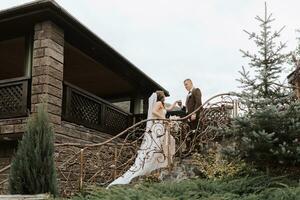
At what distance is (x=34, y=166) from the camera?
22.9 feet

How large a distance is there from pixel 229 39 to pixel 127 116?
14.3ft

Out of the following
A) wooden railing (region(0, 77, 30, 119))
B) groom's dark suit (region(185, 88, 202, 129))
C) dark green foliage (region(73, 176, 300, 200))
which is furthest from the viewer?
wooden railing (region(0, 77, 30, 119))

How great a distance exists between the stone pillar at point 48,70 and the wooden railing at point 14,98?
32 centimetres

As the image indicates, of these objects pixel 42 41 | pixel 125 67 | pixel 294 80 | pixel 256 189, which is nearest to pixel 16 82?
pixel 42 41

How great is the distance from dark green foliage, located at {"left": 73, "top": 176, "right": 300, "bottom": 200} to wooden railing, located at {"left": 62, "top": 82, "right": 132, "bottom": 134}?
18.9 feet

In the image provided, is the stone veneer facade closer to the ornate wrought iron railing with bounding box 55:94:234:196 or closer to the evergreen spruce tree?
the ornate wrought iron railing with bounding box 55:94:234:196

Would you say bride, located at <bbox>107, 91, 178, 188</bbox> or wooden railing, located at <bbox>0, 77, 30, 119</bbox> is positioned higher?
wooden railing, located at <bbox>0, 77, 30, 119</bbox>

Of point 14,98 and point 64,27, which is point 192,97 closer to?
point 64,27

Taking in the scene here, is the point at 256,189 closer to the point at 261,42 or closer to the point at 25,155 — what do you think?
the point at 25,155

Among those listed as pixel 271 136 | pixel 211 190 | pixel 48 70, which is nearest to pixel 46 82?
pixel 48 70

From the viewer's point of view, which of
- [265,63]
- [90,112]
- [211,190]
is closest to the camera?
[211,190]

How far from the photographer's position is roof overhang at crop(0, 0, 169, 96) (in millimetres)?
11438

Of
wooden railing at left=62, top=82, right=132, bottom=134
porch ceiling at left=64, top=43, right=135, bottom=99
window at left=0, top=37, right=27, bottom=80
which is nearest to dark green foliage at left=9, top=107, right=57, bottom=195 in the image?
wooden railing at left=62, top=82, right=132, bottom=134

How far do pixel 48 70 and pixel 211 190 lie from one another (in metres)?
5.99
